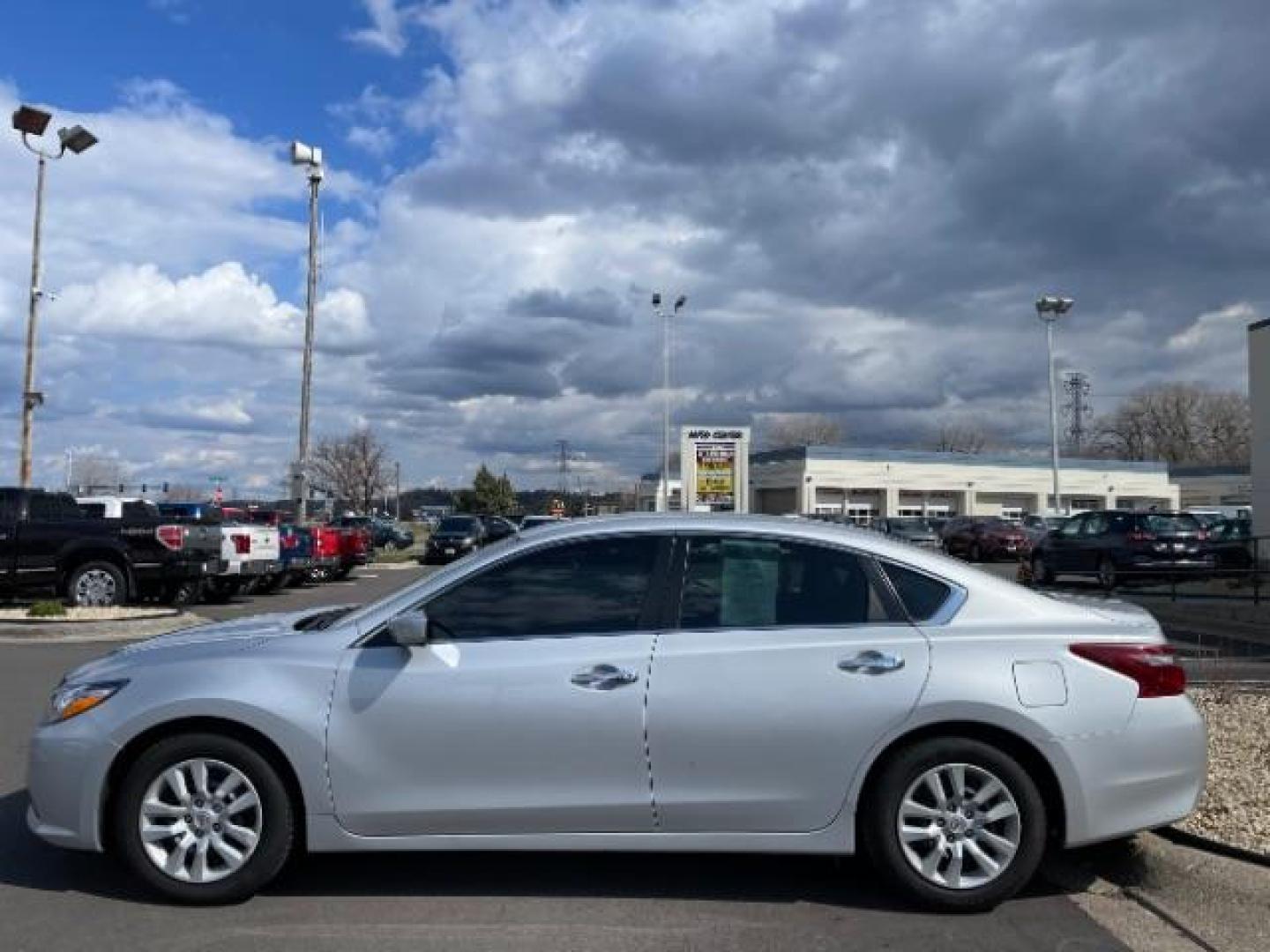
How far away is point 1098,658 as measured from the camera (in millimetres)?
5137

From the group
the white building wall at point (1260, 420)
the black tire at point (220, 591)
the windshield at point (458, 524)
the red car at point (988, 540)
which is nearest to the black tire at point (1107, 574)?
the white building wall at point (1260, 420)

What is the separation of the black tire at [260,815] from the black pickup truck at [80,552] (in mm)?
14132

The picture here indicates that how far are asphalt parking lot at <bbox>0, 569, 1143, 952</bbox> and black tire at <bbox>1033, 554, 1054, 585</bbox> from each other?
21.3 m

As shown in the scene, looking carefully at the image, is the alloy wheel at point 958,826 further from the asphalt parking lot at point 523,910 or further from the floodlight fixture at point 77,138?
the floodlight fixture at point 77,138

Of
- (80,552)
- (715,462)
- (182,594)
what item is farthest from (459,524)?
(80,552)

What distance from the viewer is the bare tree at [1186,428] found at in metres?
109

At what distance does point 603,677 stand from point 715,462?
38675mm

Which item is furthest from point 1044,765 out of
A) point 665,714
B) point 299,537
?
point 299,537

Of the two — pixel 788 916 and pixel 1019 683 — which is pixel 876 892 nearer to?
pixel 788 916

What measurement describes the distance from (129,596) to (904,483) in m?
69.7

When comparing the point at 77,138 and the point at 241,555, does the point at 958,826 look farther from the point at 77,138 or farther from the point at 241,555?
the point at 77,138

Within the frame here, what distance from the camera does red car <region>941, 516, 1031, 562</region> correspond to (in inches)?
1597

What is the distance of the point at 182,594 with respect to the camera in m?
20.1

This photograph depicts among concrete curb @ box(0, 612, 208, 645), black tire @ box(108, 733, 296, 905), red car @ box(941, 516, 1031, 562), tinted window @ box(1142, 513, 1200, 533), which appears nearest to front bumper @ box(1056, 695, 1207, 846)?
black tire @ box(108, 733, 296, 905)
